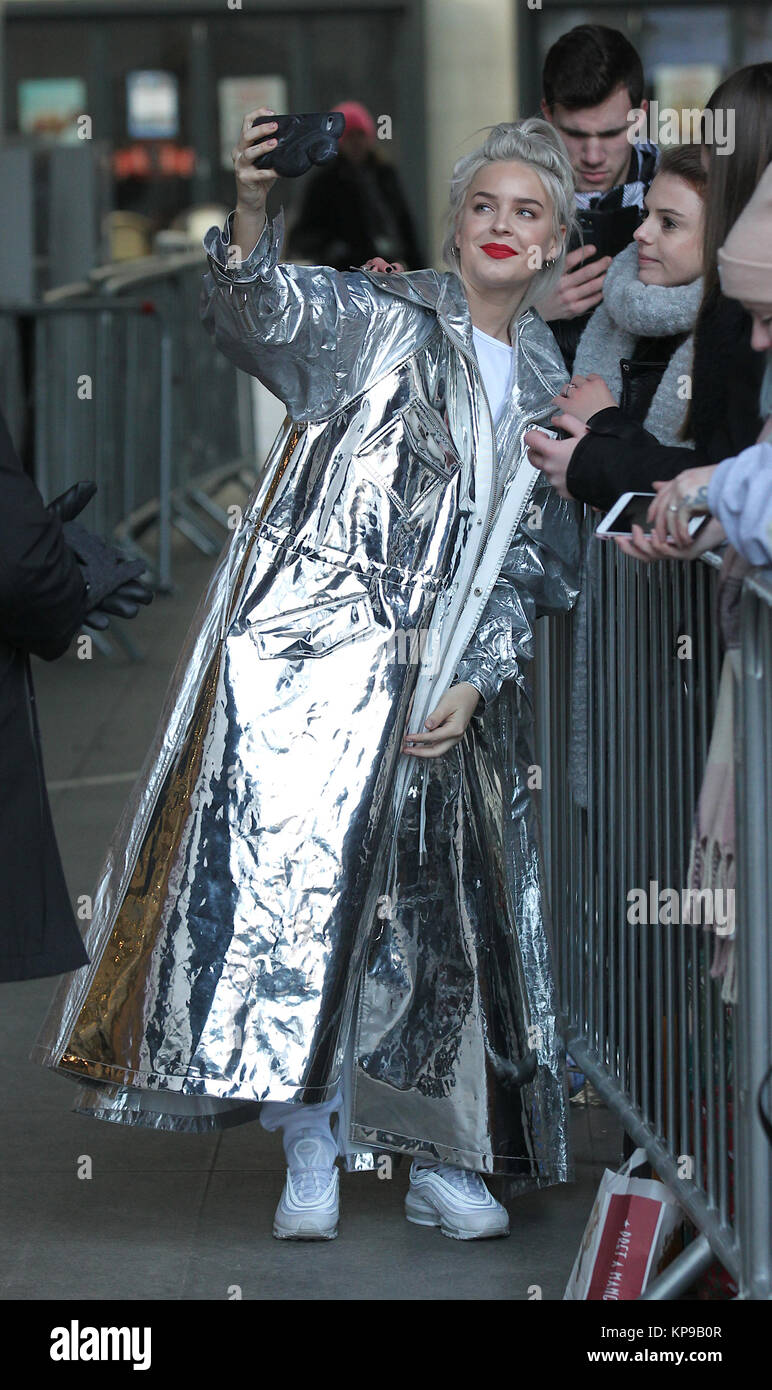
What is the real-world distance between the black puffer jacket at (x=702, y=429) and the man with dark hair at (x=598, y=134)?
0.89 metres

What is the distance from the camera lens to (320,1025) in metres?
3.28

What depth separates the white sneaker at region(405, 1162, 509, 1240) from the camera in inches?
136

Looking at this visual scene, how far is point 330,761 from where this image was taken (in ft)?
10.8

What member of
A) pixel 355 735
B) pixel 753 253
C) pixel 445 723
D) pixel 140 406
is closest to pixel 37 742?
pixel 355 735

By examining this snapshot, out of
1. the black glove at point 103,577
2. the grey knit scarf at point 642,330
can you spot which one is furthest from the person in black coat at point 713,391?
the black glove at point 103,577

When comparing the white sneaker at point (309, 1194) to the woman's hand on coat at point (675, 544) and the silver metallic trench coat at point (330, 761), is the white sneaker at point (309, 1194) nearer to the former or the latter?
the silver metallic trench coat at point (330, 761)

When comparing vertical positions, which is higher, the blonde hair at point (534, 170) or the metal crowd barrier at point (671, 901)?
the blonde hair at point (534, 170)

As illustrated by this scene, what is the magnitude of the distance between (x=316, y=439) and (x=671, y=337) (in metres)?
0.67

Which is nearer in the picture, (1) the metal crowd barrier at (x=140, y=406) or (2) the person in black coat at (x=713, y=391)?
(2) the person in black coat at (x=713, y=391)

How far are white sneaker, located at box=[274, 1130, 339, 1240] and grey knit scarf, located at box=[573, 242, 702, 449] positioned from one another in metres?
1.37

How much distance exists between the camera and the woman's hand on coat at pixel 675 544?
8.58ft

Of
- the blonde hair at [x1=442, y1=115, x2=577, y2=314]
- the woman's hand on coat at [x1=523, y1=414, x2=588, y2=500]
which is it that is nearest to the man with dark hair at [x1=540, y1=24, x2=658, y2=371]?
the blonde hair at [x1=442, y1=115, x2=577, y2=314]

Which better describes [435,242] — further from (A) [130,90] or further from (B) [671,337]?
(B) [671,337]

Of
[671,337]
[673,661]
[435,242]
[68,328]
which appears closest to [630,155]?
[671,337]
